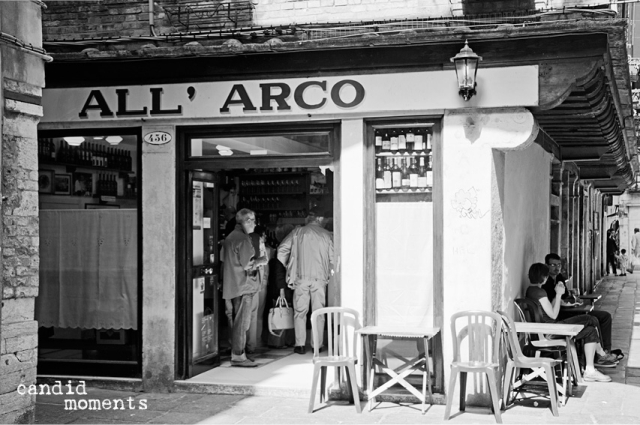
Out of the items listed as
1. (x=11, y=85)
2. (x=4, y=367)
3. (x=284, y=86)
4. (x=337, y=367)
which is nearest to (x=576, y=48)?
(x=284, y=86)

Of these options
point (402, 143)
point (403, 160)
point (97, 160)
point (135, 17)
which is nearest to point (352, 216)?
point (403, 160)

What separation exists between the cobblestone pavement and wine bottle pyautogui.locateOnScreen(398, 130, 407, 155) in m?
2.63

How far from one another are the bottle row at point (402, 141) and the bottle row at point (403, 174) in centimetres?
10

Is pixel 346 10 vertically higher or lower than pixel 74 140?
higher

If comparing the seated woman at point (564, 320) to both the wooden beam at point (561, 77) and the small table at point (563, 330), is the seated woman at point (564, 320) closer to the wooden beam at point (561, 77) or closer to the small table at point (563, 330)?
the small table at point (563, 330)

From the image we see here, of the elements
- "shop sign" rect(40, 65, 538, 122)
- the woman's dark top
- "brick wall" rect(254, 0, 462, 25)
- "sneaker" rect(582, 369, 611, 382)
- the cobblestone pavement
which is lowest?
the cobblestone pavement

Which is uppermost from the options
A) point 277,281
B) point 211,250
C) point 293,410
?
point 211,250

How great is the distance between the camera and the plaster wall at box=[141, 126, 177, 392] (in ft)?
29.5

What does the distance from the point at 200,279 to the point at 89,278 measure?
4.35ft

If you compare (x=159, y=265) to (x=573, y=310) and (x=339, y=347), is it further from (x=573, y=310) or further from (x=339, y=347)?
(x=573, y=310)

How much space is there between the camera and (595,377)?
9.32 m

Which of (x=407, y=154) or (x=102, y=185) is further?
(x=102, y=185)

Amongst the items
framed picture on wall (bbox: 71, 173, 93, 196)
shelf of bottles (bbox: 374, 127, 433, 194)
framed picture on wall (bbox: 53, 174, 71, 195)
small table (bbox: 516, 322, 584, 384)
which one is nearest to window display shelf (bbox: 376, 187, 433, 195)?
shelf of bottles (bbox: 374, 127, 433, 194)

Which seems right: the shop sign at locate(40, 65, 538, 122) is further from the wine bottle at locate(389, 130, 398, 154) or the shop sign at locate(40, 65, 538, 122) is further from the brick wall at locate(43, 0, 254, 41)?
the brick wall at locate(43, 0, 254, 41)
